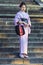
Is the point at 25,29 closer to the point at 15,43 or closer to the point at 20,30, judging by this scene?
the point at 20,30

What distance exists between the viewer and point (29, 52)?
10.3 metres

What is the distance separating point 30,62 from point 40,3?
657cm

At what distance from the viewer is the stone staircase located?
9.59 metres

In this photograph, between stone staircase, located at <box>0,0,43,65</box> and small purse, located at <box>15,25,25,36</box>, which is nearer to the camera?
small purse, located at <box>15,25,25,36</box>

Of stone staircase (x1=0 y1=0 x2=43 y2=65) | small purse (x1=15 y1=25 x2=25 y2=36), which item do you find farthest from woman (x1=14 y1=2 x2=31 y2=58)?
stone staircase (x1=0 y1=0 x2=43 y2=65)

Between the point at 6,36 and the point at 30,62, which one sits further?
the point at 6,36

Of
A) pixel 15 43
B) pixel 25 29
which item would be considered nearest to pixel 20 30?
pixel 25 29

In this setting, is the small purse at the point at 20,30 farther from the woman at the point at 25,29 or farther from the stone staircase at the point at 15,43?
the stone staircase at the point at 15,43

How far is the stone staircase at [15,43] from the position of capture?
9.59m

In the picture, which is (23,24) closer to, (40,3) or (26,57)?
(26,57)

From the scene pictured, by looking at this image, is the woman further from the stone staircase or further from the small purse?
the stone staircase

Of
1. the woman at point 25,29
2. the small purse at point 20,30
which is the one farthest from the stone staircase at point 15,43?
the small purse at point 20,30

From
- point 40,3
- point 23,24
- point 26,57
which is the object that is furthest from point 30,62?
point 40,3

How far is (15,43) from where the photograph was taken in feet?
35.1
